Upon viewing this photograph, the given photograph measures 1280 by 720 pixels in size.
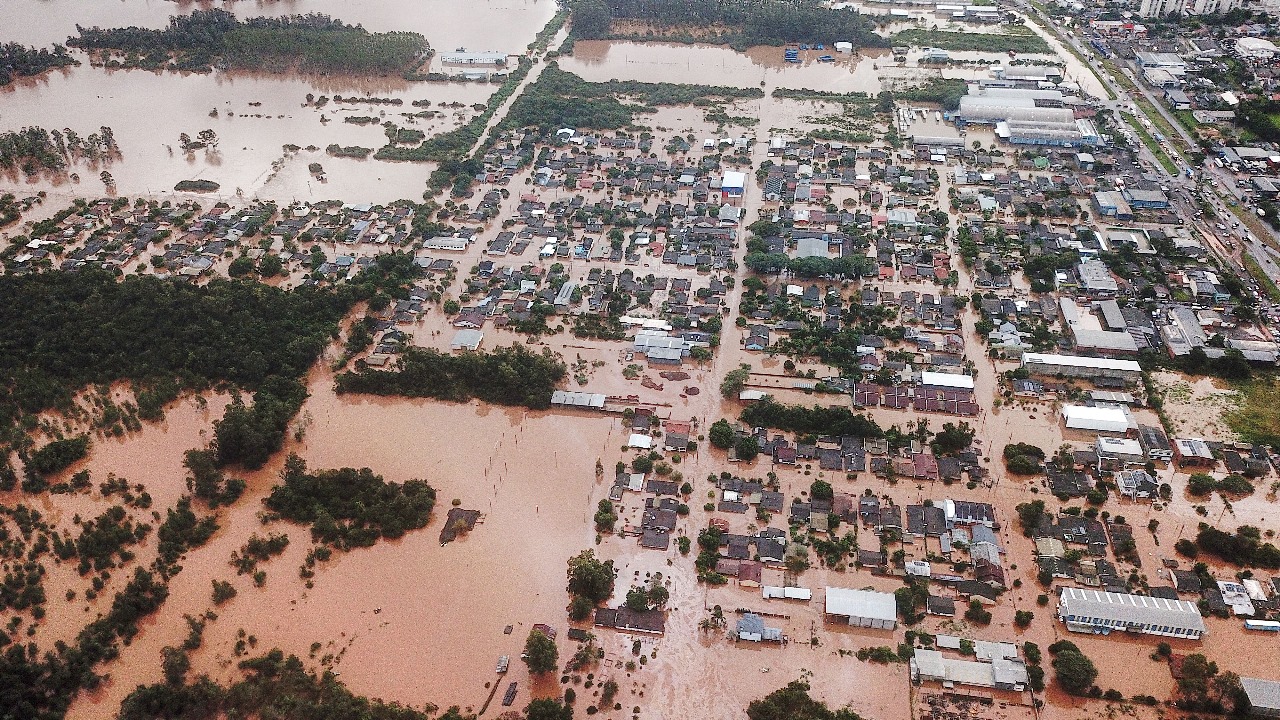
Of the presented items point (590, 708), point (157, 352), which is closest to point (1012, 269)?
point (590, 708)

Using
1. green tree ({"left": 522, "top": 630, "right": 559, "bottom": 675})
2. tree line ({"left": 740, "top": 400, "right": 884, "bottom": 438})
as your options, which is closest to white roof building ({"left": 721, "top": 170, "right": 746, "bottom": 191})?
tree line ({"left": 740, "top": 400, "right": 884, "bottom": 438})

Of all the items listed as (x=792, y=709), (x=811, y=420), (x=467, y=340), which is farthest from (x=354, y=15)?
(x=792, y=709)

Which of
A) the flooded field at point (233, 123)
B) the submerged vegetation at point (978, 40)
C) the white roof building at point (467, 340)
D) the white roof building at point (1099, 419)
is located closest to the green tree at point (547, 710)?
the white roof building at point (467, 340)

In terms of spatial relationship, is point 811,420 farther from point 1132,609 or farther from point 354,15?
point 354,15

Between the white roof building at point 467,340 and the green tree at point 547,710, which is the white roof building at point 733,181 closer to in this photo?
the white roof building at point 467,340

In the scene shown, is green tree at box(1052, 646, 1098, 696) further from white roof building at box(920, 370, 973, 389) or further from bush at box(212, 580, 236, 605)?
bush at box(212, 580, 236, 605)

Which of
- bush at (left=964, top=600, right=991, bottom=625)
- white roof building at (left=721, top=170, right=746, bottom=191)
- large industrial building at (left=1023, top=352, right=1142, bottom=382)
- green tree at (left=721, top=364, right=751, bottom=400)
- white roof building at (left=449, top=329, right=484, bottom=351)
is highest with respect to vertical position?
white roof building at (left=721, top=170, right=746, bottom=191)
